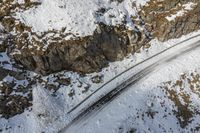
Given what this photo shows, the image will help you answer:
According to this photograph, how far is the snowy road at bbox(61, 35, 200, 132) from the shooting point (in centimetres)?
3141

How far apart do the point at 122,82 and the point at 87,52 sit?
4.57 meters

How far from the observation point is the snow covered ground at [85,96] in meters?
30.1

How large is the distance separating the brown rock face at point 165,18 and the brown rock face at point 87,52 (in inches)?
93.5

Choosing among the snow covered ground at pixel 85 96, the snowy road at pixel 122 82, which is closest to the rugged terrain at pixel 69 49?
the snow covered ground at pixel 85 96

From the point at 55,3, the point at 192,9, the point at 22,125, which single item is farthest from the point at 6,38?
the point at 192,9

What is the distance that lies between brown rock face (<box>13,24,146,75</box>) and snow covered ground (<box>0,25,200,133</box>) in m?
0.80

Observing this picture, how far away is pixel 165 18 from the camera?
3772 cm

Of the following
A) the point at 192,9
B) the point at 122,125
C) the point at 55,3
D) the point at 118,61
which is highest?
the point at 55,3

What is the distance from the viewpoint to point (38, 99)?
31.1 meters

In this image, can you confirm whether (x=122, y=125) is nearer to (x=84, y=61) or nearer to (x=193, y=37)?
(x=84, y=61)

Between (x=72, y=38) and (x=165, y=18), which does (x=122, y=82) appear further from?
(x=165, y=18)

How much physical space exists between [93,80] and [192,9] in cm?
1418

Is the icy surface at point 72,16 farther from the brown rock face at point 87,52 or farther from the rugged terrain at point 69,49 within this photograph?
the brown rock face at point 87,52

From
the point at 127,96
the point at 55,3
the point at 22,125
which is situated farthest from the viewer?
the point at 55,3
